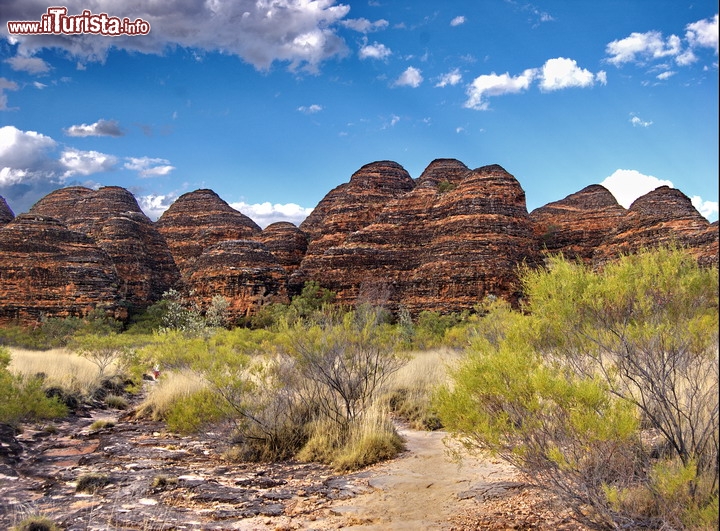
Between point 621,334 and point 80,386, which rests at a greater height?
point 621,334

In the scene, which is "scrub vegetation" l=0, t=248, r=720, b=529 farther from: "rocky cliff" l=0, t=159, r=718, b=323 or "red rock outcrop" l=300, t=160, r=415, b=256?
"red rock outcrop" l=300, t=160, r=415, b=256

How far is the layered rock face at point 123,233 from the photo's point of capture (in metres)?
52.3

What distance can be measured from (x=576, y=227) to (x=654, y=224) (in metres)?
10.4

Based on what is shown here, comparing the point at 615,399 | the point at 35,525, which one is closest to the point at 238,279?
the point at 35,525

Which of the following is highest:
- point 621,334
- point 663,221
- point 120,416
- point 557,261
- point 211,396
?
point 663,221

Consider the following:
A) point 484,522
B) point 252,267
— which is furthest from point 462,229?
point 484,522

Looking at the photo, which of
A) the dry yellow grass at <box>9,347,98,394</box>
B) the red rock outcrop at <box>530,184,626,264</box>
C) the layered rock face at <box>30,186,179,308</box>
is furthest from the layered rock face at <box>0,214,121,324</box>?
the red rock outcrop at <box>530,184,626,264</box>

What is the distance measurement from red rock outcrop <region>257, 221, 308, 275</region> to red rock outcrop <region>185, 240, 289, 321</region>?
1013 cm

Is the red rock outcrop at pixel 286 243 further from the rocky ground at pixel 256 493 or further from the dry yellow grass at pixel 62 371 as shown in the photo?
the rocky ground at pixel 256 493

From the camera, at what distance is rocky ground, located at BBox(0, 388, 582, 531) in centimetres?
583

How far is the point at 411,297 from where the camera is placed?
37344mm

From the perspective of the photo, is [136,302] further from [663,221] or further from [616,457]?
[616,457]

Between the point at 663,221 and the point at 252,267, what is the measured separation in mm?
29967

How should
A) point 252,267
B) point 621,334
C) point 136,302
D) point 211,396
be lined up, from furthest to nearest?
point 136,302 < point 252,267 < point 211,396 < point 621,334
